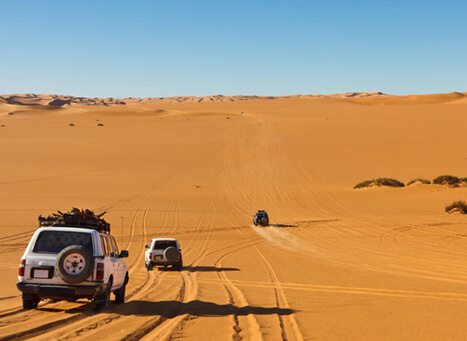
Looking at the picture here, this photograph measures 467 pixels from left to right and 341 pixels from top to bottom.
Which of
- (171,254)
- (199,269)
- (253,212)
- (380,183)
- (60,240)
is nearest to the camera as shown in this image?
(60,240)

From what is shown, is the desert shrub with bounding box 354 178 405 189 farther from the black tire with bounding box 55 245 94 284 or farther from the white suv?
the black tire with bounding box 55 245 94 284

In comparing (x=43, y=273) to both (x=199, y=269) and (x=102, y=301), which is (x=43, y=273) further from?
(x=199, y=269)

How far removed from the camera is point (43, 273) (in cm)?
1034

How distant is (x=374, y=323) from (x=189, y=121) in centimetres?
7444

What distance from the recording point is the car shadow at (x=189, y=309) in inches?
413

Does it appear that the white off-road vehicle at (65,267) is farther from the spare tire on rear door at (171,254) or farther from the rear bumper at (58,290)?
the spare tire on rear door at (171,254)

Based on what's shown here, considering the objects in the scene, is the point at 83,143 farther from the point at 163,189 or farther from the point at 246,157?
the point at 163,189

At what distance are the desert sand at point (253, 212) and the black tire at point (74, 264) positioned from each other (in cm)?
67

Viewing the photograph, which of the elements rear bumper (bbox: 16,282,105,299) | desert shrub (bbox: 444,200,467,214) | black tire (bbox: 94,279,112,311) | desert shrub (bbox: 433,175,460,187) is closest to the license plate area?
rear bumper (bbox: 16,282,105,299)

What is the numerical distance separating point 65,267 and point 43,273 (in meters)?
0.47

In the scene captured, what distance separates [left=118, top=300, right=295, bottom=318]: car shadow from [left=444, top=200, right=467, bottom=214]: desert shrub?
85.8 feet

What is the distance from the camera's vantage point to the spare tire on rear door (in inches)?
723

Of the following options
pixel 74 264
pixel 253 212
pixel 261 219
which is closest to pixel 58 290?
pixel 74 264

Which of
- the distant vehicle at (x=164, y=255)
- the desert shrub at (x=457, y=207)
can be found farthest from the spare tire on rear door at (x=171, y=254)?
the desert shrub at (x=457, y=207)
